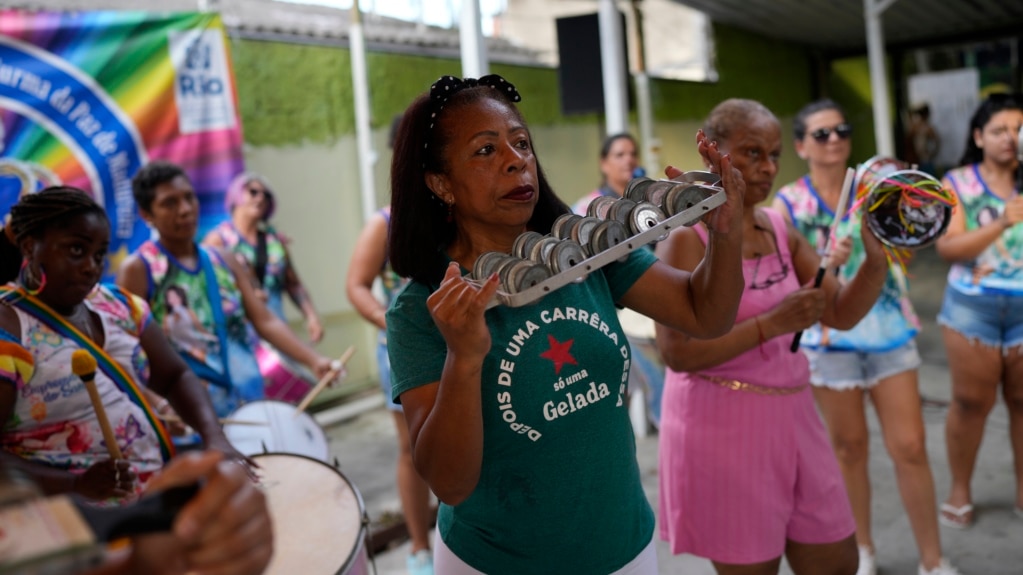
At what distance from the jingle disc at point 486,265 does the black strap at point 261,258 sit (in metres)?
3.63

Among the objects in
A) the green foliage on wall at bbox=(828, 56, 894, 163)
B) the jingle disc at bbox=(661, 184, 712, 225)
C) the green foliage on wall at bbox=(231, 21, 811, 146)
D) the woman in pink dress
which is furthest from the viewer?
the green foliage on wall at bbox=(828, 56, 894, 163)

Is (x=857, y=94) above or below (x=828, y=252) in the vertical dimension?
above

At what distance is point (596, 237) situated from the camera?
1725 mm

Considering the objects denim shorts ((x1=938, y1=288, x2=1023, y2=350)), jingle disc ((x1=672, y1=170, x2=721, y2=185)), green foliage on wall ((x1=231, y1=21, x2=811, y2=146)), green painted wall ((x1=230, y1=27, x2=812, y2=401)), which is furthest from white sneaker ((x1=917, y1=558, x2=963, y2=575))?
green painted wall ((x1=230, y1=27, x2=812, y2=401))

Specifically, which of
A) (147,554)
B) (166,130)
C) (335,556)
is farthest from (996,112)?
(166,130)

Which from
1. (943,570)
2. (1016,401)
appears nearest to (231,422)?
(943,570)

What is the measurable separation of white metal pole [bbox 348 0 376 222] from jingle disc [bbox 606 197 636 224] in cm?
533

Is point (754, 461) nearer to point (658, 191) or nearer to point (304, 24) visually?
point (658, 191)

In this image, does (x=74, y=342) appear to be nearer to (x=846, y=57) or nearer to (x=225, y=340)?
(x=225, y=340)

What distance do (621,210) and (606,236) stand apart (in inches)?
5.0

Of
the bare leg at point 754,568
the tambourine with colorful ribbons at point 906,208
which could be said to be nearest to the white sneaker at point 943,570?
the bare leg at point 754,568

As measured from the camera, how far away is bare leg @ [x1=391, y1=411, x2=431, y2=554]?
13.0 feet

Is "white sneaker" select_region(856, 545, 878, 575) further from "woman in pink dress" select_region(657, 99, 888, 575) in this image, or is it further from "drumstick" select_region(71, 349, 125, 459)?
"drumstick" select_region(71, 349, 125, 459)

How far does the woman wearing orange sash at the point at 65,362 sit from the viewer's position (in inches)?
88.4
